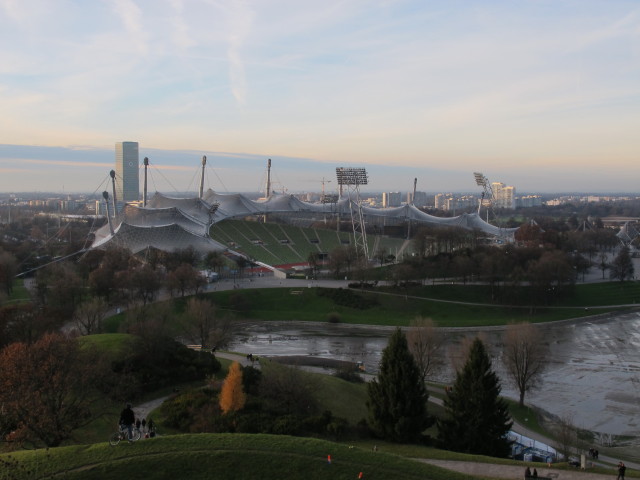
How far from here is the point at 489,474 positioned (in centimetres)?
1248

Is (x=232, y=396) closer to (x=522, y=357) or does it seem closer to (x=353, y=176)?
(x=522, y=357)

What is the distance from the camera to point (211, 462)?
1084 centimetres

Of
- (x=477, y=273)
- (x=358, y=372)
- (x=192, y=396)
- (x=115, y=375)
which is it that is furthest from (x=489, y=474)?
(x=477, y=273)

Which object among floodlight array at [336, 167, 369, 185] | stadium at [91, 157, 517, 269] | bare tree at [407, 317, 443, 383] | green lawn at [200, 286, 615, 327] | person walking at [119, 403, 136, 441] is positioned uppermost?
floodlight array at [336, 167, 369, 185]

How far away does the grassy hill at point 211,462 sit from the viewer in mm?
10367

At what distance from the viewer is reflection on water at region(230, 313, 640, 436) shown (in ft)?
73.5

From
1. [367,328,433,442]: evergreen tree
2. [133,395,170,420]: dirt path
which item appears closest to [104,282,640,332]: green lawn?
[133,395,170,420]: dirt path

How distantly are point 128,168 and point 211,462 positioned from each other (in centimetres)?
15281

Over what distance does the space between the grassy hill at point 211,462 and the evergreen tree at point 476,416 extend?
15.6 feet

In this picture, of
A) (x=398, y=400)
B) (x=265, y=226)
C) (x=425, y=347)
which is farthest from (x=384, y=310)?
(x=265, y=226)

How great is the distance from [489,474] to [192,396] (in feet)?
28.3

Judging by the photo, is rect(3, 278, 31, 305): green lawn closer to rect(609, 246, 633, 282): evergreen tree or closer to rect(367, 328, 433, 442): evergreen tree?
rect(367, 328, 433, 442): evergreen tree

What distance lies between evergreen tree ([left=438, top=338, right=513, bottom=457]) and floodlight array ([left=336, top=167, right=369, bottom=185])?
45.9 meters

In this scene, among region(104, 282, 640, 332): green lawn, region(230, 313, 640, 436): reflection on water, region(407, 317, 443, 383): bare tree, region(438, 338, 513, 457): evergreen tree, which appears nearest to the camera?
region(438, 338, 513, 457): evergreen tree
